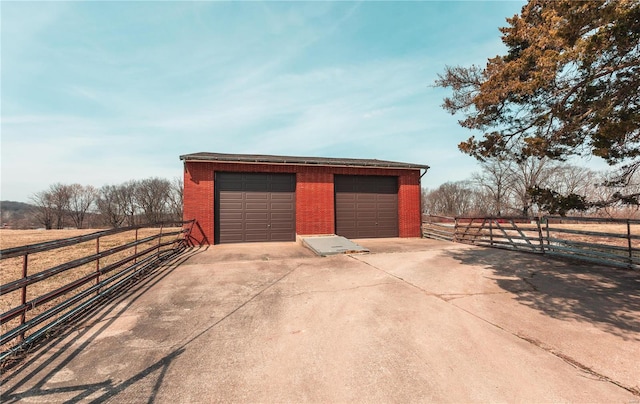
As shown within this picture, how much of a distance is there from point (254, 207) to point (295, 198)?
2011 mm

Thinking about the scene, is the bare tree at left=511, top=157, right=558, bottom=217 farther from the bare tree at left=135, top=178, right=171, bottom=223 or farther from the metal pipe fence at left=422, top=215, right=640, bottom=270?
the bare tree at left=135, top=178, right=171, bottom=223

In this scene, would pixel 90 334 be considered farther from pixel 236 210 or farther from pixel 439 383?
pixel 236 210

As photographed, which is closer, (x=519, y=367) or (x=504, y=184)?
(x=519, y=367)

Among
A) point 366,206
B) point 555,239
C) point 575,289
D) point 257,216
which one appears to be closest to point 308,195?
point 257,216

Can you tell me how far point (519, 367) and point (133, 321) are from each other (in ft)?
16.4

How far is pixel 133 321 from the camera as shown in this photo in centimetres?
418

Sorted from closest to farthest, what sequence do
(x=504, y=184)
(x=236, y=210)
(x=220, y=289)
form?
(x=220, y=289) → (x=236, y=210) → (x=504, y=184)

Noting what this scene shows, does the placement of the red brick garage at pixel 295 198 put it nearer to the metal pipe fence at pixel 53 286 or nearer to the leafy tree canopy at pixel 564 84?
the metal pipe fence at pixel 53 286

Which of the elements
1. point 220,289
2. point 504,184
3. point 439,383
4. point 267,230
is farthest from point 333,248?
point 504,184

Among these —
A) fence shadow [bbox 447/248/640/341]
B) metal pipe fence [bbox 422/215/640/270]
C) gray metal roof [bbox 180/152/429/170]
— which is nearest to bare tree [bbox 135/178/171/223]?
gray metal roof [bbox 180/152/429/170]

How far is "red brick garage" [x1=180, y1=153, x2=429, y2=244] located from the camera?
500 inches

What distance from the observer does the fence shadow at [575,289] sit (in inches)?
→ 166

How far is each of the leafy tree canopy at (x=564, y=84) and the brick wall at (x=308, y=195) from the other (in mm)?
8065

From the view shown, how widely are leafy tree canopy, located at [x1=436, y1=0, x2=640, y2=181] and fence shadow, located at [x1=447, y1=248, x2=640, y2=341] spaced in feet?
7.49
